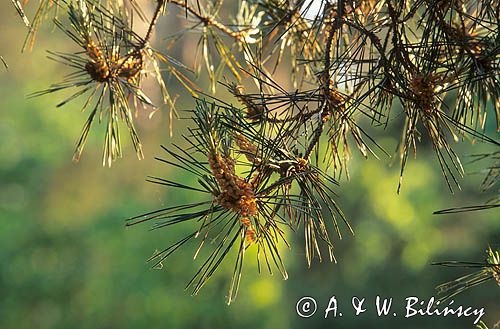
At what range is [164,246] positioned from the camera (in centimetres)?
362

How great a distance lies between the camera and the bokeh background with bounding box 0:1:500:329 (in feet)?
11.8

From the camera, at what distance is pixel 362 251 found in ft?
14.1

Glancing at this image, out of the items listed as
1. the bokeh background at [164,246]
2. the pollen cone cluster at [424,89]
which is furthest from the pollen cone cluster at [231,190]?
the bokeh background at [164,246]

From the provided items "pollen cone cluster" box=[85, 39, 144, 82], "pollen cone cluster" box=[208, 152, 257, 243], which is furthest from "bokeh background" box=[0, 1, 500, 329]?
"pollen cone cluster" box=[208, 152, 257, 243]

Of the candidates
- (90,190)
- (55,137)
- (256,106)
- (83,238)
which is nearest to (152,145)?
(90,190)

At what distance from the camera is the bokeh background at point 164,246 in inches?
141

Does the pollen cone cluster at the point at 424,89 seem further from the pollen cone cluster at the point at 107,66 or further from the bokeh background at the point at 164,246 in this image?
the bokeh background at the point at 164,246

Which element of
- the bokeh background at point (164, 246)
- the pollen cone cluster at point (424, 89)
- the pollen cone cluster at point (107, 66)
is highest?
the bokeh background at point (164, 246)

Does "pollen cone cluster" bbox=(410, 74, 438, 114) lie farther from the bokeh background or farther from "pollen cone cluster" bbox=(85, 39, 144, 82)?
the bokeh background

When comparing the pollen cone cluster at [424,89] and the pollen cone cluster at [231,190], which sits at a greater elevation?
the pollen cone cluster at [424,89]

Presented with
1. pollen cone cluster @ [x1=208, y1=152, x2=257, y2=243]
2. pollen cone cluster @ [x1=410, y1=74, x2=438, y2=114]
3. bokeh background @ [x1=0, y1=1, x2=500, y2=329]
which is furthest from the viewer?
bokeh background @ [x1=0, y1=1, x2=500, y2=329]

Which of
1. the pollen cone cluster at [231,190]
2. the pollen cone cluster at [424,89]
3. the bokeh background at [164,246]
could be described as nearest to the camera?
the pollen cone cluster at [231,190]

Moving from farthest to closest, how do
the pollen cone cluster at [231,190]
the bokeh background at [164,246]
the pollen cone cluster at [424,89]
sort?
1. the bokeh background at [164,246]
2. the pollen cone cluster at [424,89]
3. the pollen cone cluster at [231,190]

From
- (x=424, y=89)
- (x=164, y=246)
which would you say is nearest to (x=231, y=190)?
(x=424, y=89)
